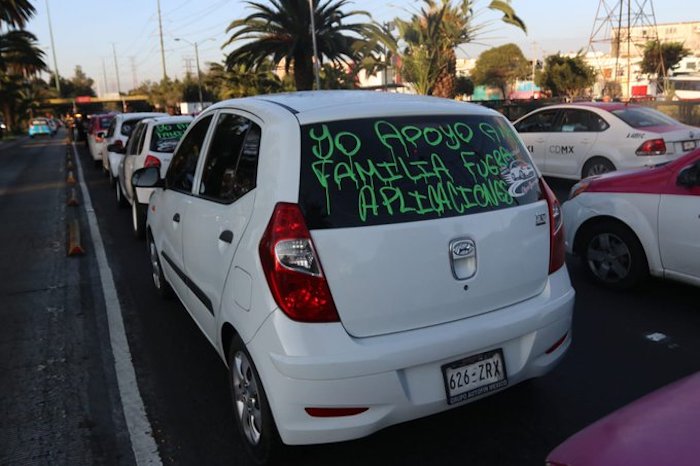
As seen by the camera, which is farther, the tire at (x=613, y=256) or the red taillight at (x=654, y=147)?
the red taillight at (x=654, y=147)

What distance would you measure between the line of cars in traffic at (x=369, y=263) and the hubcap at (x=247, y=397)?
0.01 meters

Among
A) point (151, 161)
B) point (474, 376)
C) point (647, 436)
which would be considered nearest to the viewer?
point (647, 436)

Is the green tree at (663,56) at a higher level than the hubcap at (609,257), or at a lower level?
higher

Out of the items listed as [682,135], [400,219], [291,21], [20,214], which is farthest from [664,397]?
[291,21]

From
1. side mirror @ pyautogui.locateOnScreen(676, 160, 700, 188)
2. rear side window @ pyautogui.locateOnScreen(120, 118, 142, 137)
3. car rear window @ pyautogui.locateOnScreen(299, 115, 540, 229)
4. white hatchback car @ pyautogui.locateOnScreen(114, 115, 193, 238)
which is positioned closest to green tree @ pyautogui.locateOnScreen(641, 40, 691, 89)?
rear side window @ pyautogui.locateOnScreen(120, 118, 142, 137)

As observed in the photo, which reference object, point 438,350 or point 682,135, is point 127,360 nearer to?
point 438,350

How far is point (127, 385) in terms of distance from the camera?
3.81m

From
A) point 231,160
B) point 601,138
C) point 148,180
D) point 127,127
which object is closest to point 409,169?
point 231,160

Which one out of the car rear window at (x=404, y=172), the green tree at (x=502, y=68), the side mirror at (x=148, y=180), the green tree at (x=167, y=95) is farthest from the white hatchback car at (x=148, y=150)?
the green tree at (x=502, y=68)

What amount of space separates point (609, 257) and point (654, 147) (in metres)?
4.65

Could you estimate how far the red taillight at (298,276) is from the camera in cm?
249

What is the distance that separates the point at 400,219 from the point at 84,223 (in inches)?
322

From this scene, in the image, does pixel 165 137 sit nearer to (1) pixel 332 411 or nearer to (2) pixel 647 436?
(1) pixel 332 411

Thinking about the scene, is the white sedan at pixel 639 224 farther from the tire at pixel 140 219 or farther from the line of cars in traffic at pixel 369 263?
the tire at pixel 140 219
